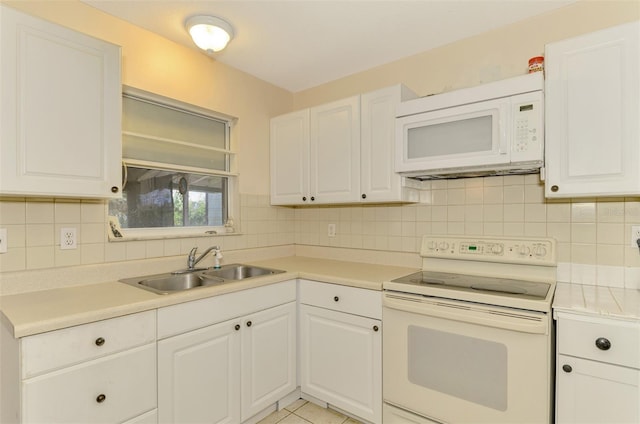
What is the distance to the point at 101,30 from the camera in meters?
1.88

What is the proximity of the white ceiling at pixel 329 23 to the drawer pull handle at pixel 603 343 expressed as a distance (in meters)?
1.74

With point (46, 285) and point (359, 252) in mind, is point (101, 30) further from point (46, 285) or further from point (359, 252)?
point (359, 252)

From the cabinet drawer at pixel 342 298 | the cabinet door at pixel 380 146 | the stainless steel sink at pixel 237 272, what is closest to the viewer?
the cabinet drawer at pixel 342 298

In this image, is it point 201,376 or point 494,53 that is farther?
point 494,53

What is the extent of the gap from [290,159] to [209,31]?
106cm

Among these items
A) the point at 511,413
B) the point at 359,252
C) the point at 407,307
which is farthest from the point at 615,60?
the point at 359,252

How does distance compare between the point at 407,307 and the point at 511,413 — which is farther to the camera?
the point at 407,307

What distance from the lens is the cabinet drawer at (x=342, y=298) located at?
75.2 inches

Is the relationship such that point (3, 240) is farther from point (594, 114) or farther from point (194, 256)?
point (594, 114)

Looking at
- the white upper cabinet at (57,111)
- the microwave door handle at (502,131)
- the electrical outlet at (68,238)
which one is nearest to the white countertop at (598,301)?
the microwave door handle at (502,131)

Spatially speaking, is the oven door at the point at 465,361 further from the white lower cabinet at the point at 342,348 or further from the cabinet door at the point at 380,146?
the cabinet door at the point at 380,146

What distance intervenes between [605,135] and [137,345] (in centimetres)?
228

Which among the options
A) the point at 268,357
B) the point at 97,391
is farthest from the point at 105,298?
the point at 268,357

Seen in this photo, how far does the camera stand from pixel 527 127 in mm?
1689
